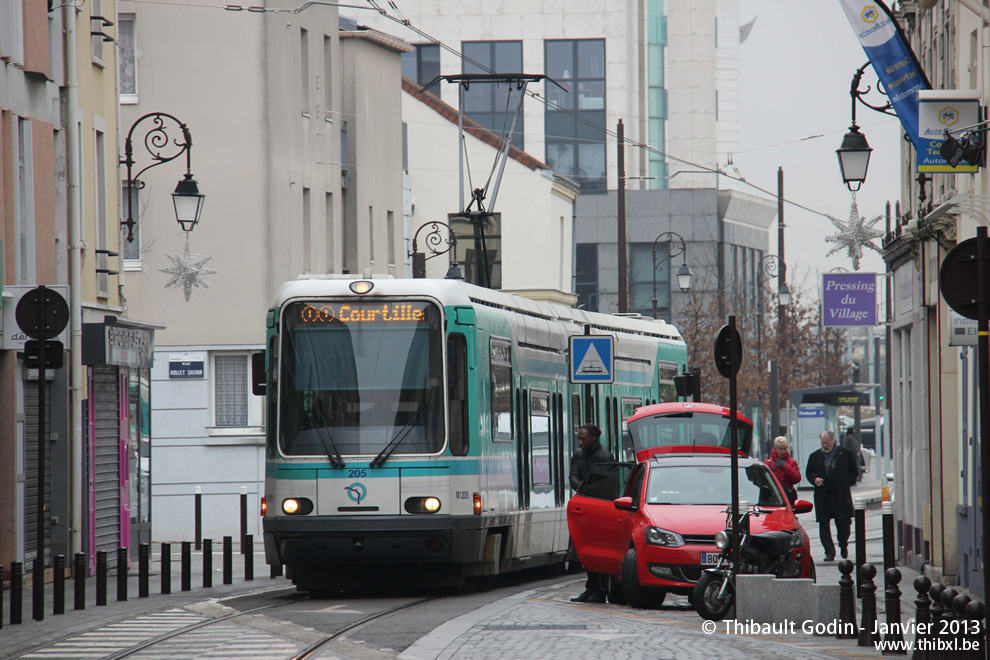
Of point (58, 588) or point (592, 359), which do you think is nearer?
point (58, 588)

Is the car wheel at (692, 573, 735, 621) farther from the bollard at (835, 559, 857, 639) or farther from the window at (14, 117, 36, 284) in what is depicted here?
the window at (14, 117, 36, 284)

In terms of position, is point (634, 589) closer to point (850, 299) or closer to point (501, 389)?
point (501, 389)

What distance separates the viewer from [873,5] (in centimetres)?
1819

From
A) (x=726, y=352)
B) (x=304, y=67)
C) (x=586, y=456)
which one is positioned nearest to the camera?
(x=726, y=352)

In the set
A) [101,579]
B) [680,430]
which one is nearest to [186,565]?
[101,579]

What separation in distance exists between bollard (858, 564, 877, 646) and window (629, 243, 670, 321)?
68099mm

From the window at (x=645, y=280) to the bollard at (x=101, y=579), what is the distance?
63.7 m

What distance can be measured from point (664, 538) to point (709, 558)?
0.45 m

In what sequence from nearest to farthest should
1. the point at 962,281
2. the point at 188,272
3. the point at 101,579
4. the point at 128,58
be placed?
the point at 962,281 → the point at 101,579 → the point at 188,272 → the point at 128,58

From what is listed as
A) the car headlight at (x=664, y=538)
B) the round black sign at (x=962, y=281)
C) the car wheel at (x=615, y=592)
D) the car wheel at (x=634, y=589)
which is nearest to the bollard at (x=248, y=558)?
the car wheel at (x=615, y=592)

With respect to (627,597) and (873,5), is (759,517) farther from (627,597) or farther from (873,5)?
(873,5)

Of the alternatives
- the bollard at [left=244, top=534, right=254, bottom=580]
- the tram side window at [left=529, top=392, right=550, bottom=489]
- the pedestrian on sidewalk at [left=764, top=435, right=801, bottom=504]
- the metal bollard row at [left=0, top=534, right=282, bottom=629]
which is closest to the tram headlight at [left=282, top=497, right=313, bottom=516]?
the metal bollard row at [left=0, top=534, right=282, bottom=629]

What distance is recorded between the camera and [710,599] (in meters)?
15.4

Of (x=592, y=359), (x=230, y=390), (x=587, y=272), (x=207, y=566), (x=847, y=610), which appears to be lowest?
(x=207, y=566)
